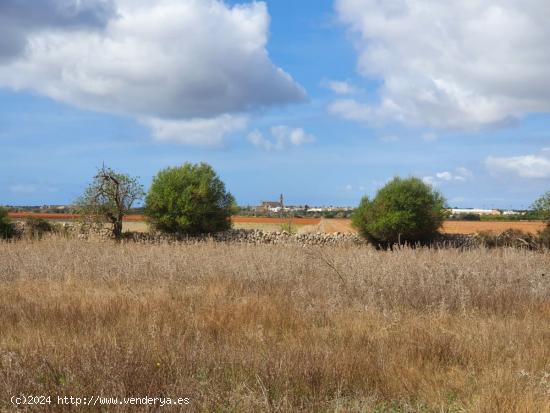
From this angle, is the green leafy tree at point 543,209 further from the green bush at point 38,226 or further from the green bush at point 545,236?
the green bush at point 38,226

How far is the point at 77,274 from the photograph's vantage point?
12.4m

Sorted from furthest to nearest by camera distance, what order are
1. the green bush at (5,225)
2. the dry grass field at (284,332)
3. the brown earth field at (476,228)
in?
the brown earth field at (476,228) → the green bush at (5,225) → the dry grass field at (284,332)

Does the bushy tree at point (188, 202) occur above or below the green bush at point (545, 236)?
above

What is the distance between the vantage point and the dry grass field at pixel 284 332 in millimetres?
5102

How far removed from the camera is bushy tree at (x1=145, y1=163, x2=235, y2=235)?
27797 mm

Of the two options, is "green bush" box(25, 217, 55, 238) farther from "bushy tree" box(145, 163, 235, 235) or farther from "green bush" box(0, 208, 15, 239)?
"bushy tree" box(145, 163, 235, 235)

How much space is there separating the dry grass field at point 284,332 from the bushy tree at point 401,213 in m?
13.9

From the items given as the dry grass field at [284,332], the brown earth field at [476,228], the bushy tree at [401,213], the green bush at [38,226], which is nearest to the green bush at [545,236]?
the brown earth field at [476,228]

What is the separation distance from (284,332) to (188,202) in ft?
67.6

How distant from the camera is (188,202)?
2772cm

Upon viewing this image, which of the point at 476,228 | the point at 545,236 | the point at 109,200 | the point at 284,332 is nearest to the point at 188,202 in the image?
the point at 109,200

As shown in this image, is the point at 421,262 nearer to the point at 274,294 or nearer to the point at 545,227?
the point at 274,294

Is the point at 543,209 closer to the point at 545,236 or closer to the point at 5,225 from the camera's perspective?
the point at 545,236

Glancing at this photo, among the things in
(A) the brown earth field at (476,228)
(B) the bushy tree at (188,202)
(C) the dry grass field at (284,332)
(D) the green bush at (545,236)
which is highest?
(B) the bushy tree at (188,202)
